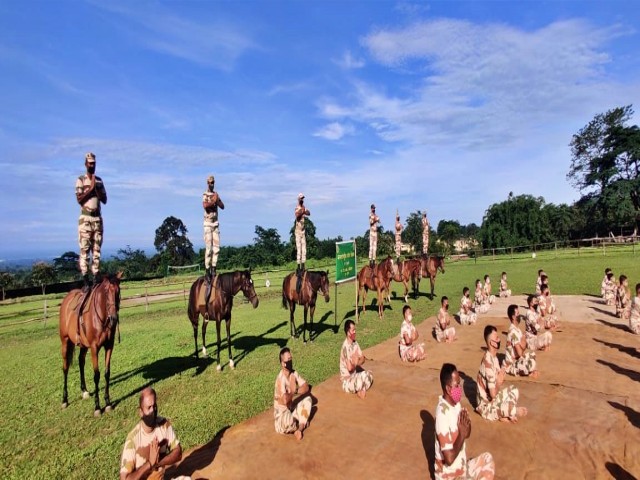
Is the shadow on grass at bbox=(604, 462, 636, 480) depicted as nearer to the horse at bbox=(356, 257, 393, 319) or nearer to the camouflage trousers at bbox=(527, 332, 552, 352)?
the camouflage trousers at bbox=(527, 332, 552, 352)

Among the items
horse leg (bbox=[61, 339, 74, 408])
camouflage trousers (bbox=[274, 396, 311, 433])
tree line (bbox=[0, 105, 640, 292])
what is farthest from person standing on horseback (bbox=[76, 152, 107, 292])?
tree line (bbox=[0, 105, 640, 292])

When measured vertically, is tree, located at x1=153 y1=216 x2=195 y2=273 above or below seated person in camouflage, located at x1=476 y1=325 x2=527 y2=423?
above

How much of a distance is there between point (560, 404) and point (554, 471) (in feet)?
6.76

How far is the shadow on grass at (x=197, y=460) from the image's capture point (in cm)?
520

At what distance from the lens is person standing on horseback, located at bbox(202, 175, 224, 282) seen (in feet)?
33.3

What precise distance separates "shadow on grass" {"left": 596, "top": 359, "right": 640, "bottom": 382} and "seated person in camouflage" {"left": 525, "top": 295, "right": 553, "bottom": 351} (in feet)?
3.70

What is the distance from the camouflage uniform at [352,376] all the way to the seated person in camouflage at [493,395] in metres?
2.08

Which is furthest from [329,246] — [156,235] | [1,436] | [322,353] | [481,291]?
[1,436]

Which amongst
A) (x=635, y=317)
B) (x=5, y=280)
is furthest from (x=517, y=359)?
(x=5, y=280)

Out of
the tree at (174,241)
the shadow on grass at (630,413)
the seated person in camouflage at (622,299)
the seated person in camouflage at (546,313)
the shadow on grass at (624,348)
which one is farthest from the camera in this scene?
the tree at (174,241)

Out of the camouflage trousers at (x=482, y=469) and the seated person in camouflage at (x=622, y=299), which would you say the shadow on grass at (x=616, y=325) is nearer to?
the seated person in camouflage at (x=622, y=299)

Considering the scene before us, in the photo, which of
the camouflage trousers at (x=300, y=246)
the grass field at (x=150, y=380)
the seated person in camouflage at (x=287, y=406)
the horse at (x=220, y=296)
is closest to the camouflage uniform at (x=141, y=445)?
the grass field at (x=150, y=380)

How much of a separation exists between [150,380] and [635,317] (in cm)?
1327

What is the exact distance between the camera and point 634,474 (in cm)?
450
